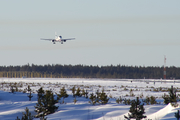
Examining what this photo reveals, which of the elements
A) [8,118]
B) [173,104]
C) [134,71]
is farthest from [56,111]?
[134,71]

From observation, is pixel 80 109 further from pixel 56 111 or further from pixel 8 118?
pixel 8 118

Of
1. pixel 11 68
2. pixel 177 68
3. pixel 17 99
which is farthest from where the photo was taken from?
pixel 11 68

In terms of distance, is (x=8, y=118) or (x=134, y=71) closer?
(x=8, y=118)

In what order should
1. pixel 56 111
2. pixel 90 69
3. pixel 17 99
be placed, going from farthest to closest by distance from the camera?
pixel 90 69 < pixel 17 99 < pixel 56 111

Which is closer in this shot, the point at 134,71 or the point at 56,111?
the point at 56,111

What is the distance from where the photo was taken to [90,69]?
17062 centimetres

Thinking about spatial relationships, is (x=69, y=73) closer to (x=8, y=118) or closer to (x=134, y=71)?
(x=134, y=71)

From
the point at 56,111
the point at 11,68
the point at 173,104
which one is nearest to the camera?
the point at 173,104

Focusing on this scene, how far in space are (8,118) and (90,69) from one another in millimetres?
151012

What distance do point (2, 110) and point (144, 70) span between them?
140314 mm

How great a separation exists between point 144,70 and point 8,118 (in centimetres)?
14260

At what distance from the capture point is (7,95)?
29.8 metres

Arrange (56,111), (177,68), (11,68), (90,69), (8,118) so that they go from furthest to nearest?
1. (11,68)
2. (90,69)
3. (177,68)
4. (56,111)
5. (8,118)

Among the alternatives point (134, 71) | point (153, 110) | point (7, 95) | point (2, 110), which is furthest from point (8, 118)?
point (134, 71)
